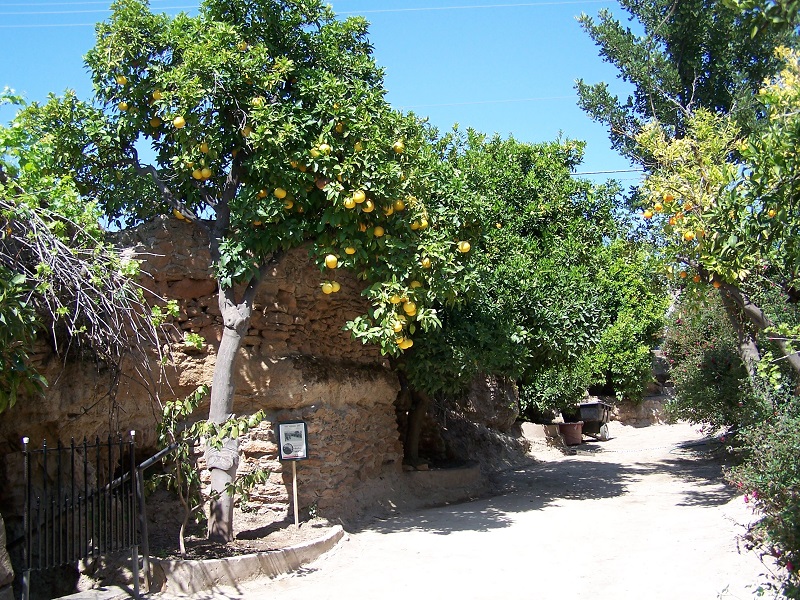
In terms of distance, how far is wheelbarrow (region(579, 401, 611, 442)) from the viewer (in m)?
23.1

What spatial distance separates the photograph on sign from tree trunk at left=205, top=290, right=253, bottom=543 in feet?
2.42

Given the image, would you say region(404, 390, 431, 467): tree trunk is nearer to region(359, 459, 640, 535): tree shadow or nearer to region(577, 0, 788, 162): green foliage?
region(359, 459, 640, 535): tree shadow

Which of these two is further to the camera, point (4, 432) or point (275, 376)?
point (275, 376)

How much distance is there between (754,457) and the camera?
7.06 m

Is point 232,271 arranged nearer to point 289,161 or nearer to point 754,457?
point 289,161

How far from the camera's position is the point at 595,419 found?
918 inches

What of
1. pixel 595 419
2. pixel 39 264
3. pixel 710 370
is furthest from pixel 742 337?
pixel 595 419

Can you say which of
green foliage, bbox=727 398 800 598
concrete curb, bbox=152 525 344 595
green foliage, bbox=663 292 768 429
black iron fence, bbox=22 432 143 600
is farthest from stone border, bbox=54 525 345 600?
green foliage, bbox=663 292 768 429

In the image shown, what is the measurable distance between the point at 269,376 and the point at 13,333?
4.37m

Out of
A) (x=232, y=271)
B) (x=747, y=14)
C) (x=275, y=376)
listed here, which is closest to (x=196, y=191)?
(x=232, y=271)

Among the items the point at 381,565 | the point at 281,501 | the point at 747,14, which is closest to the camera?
the point at 747,14

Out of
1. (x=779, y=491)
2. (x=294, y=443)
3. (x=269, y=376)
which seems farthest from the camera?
(x=269, y=376)

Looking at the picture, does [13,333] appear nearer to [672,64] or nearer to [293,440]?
[293,440]

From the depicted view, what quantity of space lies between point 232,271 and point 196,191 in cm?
159
